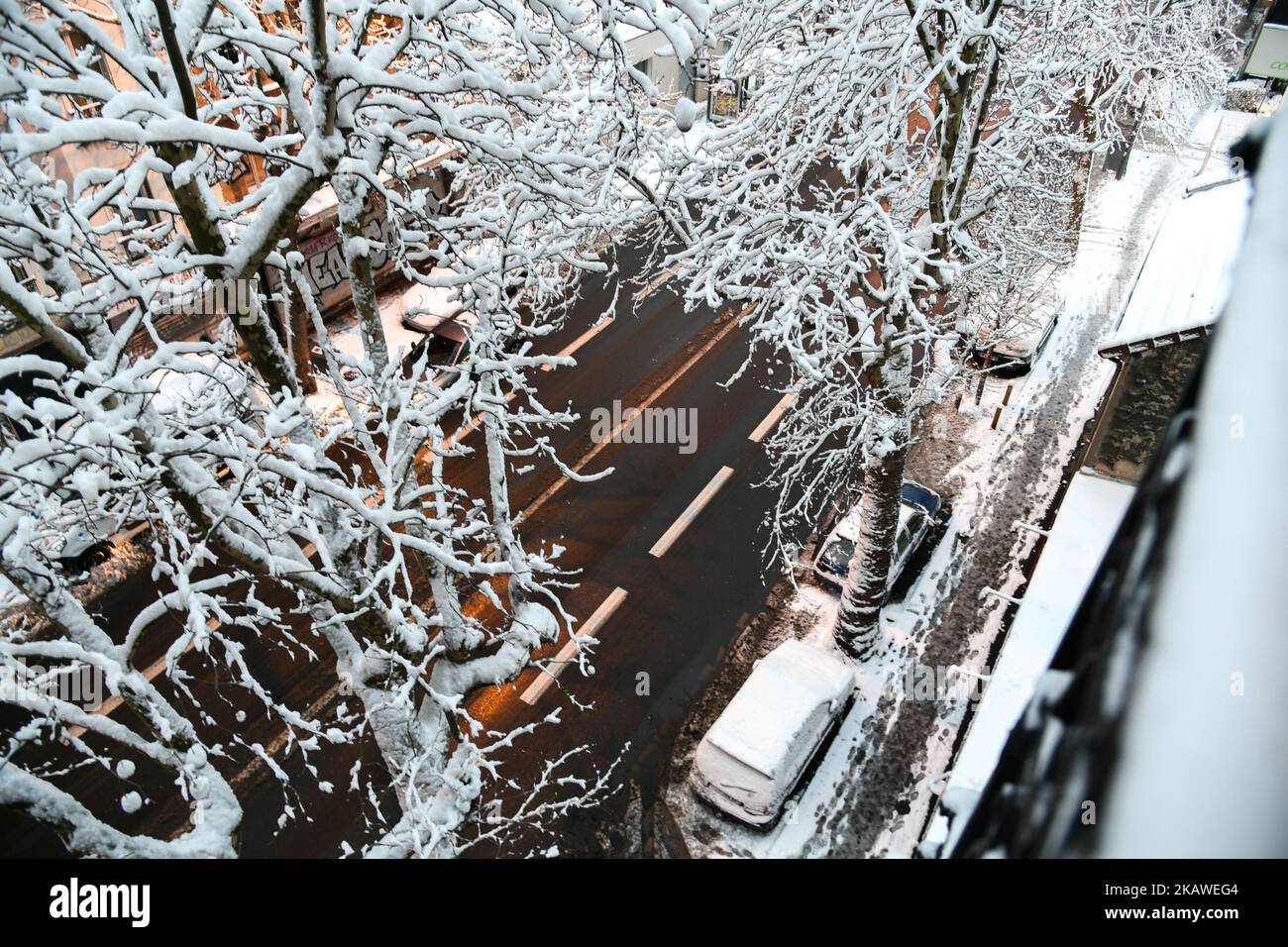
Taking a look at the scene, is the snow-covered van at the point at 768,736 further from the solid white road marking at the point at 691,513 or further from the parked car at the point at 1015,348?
the parked car at the point at 1015,348

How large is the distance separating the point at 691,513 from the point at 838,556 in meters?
3.18

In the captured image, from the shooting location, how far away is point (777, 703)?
36.8 ft

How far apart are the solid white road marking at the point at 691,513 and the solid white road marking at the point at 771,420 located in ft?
3.88

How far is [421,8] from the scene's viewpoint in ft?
19.7

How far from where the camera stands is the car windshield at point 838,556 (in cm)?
1399

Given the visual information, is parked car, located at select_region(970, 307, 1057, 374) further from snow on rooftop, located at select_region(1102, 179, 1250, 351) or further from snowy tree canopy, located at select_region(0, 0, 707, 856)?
snowy tree canopy, located at select_region(0, 0, 707, 856)

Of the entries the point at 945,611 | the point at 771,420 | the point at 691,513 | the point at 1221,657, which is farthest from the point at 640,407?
the point at 1221,657

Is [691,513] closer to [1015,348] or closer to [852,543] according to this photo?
[852,543]

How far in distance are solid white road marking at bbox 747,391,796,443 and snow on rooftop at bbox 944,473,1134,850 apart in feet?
20.4

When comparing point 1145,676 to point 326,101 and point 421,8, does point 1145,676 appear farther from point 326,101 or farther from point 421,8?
point 421,8

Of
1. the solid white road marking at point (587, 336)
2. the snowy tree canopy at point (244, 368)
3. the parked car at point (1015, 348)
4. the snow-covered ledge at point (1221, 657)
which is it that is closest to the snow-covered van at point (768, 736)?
the snowy tree canopy at point (244, 368)
